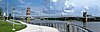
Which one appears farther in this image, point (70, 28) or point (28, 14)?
point (28, 14)

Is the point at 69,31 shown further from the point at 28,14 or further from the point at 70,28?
the point at 28,14

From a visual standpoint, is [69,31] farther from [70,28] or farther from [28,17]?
[28,17]

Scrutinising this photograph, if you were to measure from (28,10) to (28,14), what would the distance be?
231cm

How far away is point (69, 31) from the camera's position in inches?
1563

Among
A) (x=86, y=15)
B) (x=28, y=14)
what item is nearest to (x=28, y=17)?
(x=28, y=14)

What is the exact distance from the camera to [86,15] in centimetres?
17825

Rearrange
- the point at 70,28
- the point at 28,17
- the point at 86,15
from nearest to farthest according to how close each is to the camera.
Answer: the point at 70,28 < the point at 28,17 < the point at 86,15

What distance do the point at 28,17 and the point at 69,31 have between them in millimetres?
113195

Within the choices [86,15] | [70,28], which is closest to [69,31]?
[70,28]

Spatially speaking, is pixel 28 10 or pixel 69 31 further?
pixel 28 10

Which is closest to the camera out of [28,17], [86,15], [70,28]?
[70,28]

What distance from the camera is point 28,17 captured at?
152000 millimetres

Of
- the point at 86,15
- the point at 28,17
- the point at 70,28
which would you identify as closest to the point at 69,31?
the point at 70,28

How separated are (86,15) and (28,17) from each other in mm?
42936
